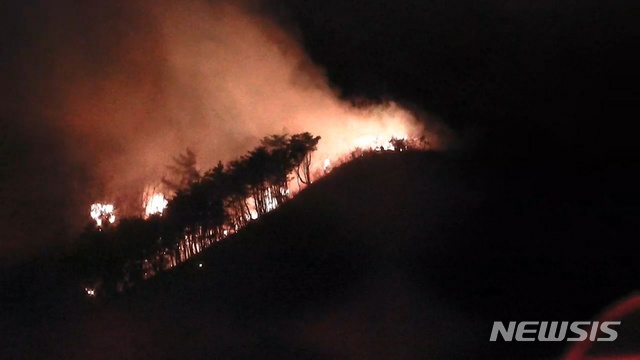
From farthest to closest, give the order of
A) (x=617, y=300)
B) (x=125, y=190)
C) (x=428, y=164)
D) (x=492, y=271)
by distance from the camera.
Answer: (x=125, y=190) → (x=428, y=164) → (x=492, y=271) → (x=617, y=300)

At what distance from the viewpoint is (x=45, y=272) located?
24641mm

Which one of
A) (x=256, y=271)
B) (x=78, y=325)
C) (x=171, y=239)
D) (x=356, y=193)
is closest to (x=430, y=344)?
(x=78, y=325)

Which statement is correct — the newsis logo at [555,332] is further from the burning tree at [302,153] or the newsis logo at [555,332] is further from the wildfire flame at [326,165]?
the wildfire flame at [326,165]

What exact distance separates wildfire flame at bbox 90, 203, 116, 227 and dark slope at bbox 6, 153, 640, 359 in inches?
373

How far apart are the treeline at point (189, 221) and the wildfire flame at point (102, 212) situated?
10.2 feet

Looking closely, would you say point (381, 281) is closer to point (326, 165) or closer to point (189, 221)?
point (189, 221)

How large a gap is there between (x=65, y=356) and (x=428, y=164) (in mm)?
21736

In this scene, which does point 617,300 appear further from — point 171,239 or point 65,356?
point 171,239

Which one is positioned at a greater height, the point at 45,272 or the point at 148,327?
the point at 45,272

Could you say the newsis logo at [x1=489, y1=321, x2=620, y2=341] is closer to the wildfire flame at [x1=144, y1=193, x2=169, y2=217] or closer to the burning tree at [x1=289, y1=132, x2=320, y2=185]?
the burning tree at [x1=289, y1=132, x2=320, y2=185]

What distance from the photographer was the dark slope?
1345cm

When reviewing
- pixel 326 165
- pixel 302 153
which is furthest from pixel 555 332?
pixel 326 165

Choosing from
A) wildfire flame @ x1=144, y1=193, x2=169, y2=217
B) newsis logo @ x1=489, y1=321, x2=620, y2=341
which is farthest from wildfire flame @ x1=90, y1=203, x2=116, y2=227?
newsis logo @ x1=489, y1=321, x2=620, y2=341

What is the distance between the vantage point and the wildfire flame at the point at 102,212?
34562mm
